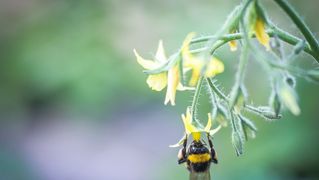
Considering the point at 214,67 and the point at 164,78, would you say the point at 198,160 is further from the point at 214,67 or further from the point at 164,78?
the point at 214,67

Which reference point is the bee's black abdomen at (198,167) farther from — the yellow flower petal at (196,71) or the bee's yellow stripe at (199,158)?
the yellow flower petal at (196,71)

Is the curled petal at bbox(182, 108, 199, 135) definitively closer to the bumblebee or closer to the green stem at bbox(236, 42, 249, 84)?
the bumblebee

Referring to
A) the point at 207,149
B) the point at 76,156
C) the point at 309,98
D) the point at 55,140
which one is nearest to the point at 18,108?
the point at 55,140

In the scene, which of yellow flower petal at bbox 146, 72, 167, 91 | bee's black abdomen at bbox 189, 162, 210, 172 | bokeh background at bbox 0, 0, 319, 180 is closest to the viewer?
yellow flower petal at bbox 146, 72, 167, 91

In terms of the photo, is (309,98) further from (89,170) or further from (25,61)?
(25,61)

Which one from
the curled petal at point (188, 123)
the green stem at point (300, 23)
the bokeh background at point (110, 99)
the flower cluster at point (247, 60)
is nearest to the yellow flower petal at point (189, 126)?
the curled petal at point (188, 123)

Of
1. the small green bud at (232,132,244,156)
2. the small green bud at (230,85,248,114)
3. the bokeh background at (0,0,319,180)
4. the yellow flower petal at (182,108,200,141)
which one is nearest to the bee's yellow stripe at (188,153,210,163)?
the yellow flower petal at (182,108,200,141)

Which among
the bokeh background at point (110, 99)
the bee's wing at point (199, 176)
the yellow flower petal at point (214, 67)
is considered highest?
the bokeh background at point (110, 99)
